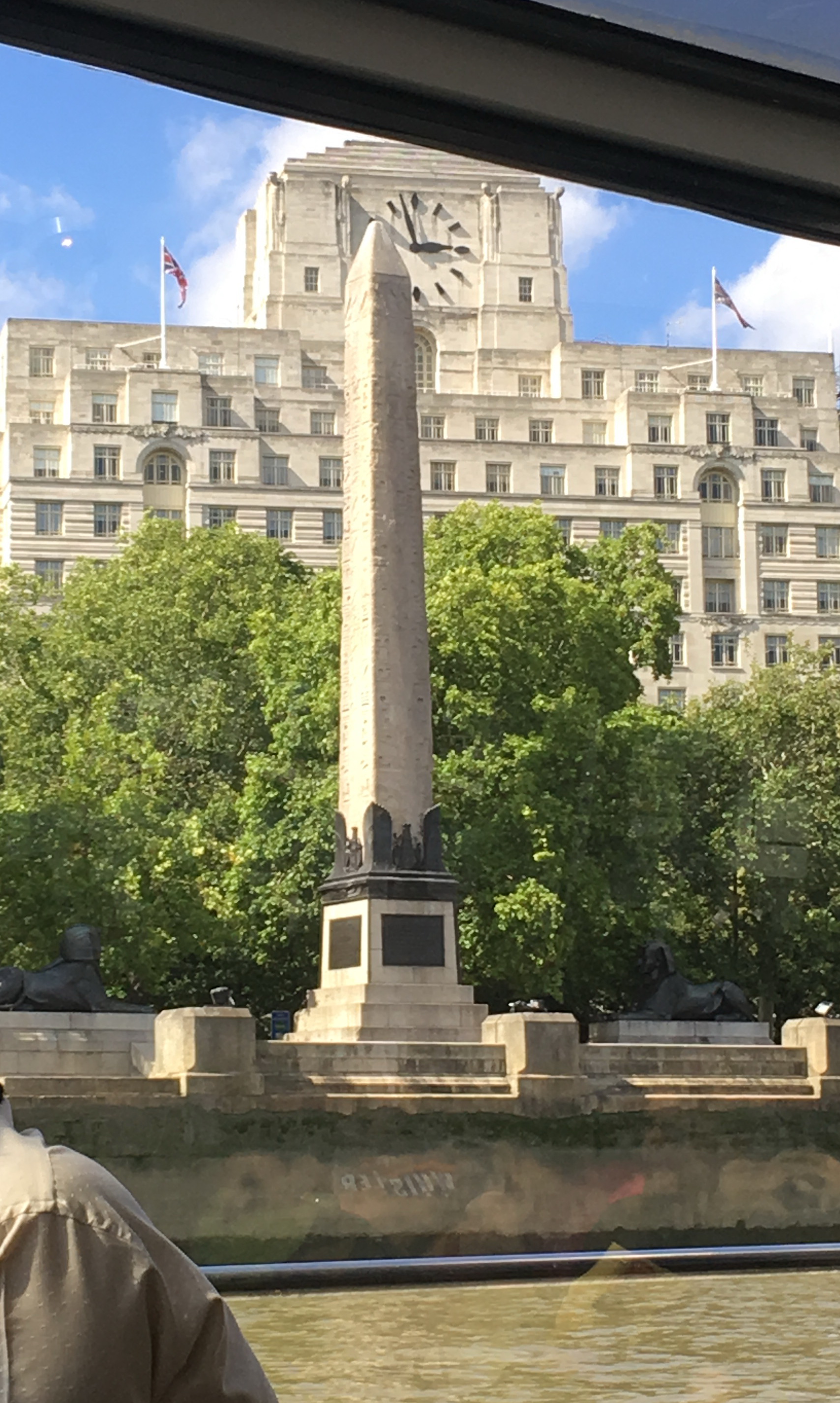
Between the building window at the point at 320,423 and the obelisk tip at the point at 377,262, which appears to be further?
the building window at the point at 320,423

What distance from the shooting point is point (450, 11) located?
2.63m

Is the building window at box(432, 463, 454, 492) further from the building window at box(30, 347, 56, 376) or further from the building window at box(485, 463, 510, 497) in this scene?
the building window at box(30, 347, 56, 376)

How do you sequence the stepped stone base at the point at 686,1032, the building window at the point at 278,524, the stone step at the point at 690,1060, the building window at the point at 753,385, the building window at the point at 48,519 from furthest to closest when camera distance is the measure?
1. the building window at the point at 278,524
2. the stepped stone base at the point at 686,1032
3. the stone step at the point at 690,1060
4. the building window at the point at 48,519
5. the building window at the point at 753,385

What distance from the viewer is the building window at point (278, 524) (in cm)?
1550

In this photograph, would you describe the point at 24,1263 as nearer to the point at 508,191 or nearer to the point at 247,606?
the point at 508,191

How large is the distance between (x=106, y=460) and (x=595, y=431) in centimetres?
257

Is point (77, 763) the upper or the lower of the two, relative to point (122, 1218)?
upper

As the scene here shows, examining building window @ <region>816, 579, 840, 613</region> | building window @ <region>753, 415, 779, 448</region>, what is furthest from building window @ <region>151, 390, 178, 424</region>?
building window @ <region>816, 579, 840, 613</region>

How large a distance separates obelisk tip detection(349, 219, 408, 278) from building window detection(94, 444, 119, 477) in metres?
1.98

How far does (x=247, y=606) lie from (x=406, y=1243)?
23.1 feet

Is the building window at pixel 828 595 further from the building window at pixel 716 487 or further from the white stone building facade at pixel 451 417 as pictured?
the building window at pixel 716 487

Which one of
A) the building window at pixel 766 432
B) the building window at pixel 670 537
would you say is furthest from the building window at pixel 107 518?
the building window at pixel 766 432

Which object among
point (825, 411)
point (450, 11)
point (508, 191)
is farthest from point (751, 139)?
point (825, 411)

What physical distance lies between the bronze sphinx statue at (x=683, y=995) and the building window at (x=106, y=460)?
5.46 m
